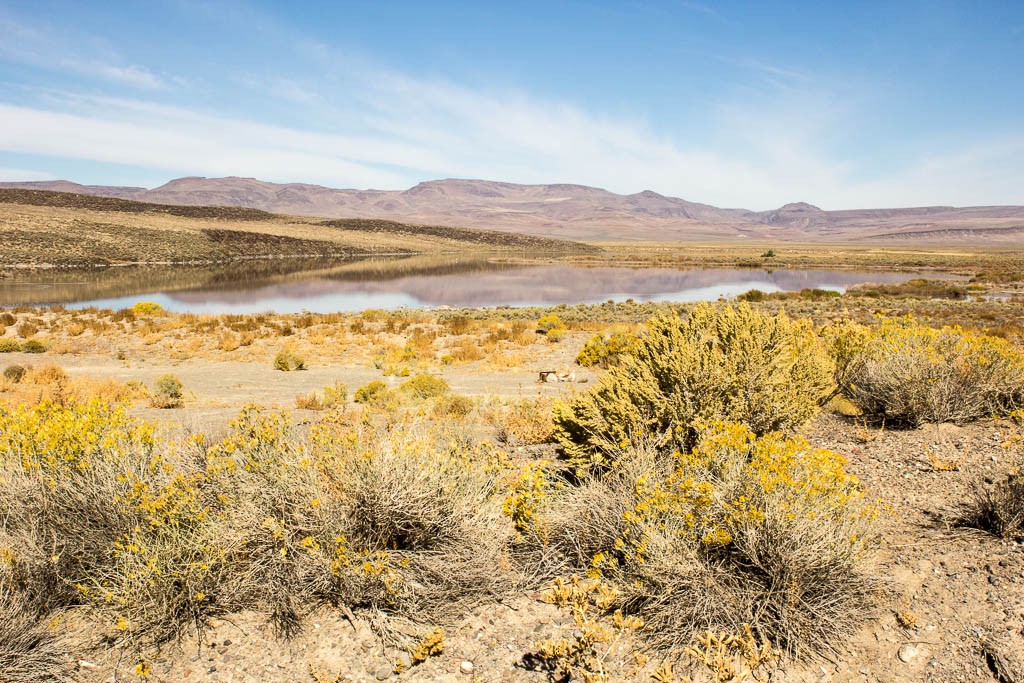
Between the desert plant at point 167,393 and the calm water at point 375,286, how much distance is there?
1865cm

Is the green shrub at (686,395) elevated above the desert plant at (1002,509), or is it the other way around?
the green shrub at (686,395)

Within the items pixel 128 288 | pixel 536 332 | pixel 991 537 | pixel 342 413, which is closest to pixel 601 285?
pixel 536 332

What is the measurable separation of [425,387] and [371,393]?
102 centimetres

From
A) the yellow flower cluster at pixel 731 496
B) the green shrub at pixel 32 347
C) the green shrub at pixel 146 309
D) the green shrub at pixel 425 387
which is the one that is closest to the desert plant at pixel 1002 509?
the yellow flower cluster at pixel 731 496

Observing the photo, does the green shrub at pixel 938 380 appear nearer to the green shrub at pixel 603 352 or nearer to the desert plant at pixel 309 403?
the green shrub at pixel 603 352

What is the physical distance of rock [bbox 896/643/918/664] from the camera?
2.97 meters

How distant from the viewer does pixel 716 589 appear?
10.7ft

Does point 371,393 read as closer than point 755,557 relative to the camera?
No

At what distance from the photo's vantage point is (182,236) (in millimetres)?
73375

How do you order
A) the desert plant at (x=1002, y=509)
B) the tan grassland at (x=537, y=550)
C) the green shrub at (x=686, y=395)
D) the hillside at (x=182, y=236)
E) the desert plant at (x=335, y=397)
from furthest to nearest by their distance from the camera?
the hillside at (x=182, y=236), the desert plant at (x=335, y=397), the green shrub at (x=686, y=395), the desert plant at (x=1002, y=509), the tan grassland at (x=537, y=550)

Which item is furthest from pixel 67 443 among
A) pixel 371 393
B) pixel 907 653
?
pixel 371 393

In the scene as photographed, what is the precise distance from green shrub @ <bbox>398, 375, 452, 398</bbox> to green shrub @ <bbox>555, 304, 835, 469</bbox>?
16.5ft

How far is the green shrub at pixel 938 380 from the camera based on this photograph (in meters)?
6.32

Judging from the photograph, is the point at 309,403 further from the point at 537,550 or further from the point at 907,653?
the point at 907,653
